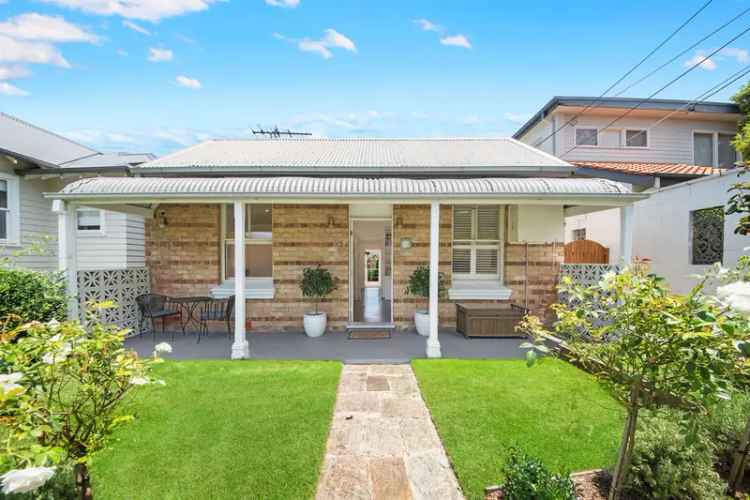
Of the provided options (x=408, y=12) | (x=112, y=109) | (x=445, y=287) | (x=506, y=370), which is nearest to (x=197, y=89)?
(x=112, y=109)

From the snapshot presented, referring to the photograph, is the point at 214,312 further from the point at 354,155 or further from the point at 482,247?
the point at 482,247

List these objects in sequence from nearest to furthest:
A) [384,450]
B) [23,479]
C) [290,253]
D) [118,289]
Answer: [23,479], [384,450], [118,289], [290,253]

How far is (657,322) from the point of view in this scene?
174cm

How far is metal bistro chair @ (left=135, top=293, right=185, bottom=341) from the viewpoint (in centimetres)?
699

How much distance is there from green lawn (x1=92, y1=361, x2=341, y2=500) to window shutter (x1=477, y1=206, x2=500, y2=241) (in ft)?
16.3

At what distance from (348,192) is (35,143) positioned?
10.3 m

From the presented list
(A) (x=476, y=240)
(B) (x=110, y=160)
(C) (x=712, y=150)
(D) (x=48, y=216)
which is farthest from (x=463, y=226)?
(D) (x=48, y=216)

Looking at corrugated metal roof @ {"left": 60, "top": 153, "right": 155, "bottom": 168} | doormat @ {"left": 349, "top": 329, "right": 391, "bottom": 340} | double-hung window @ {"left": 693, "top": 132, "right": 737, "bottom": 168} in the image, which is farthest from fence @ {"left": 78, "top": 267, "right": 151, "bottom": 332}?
double-hung window @ {"left": 693, "top": 132, "right": 737, "bottom": 168}

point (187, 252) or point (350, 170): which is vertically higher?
point (350, 170)

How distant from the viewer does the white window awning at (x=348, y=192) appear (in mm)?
5785

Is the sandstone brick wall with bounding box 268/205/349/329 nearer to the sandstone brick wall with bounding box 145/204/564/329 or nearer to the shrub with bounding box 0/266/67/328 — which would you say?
the sandstone brick wall with bounding box 145/204/564/329

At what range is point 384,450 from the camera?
3.29 meters

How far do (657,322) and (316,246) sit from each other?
665 centimetres

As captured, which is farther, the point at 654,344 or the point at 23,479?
the point at 654,344
